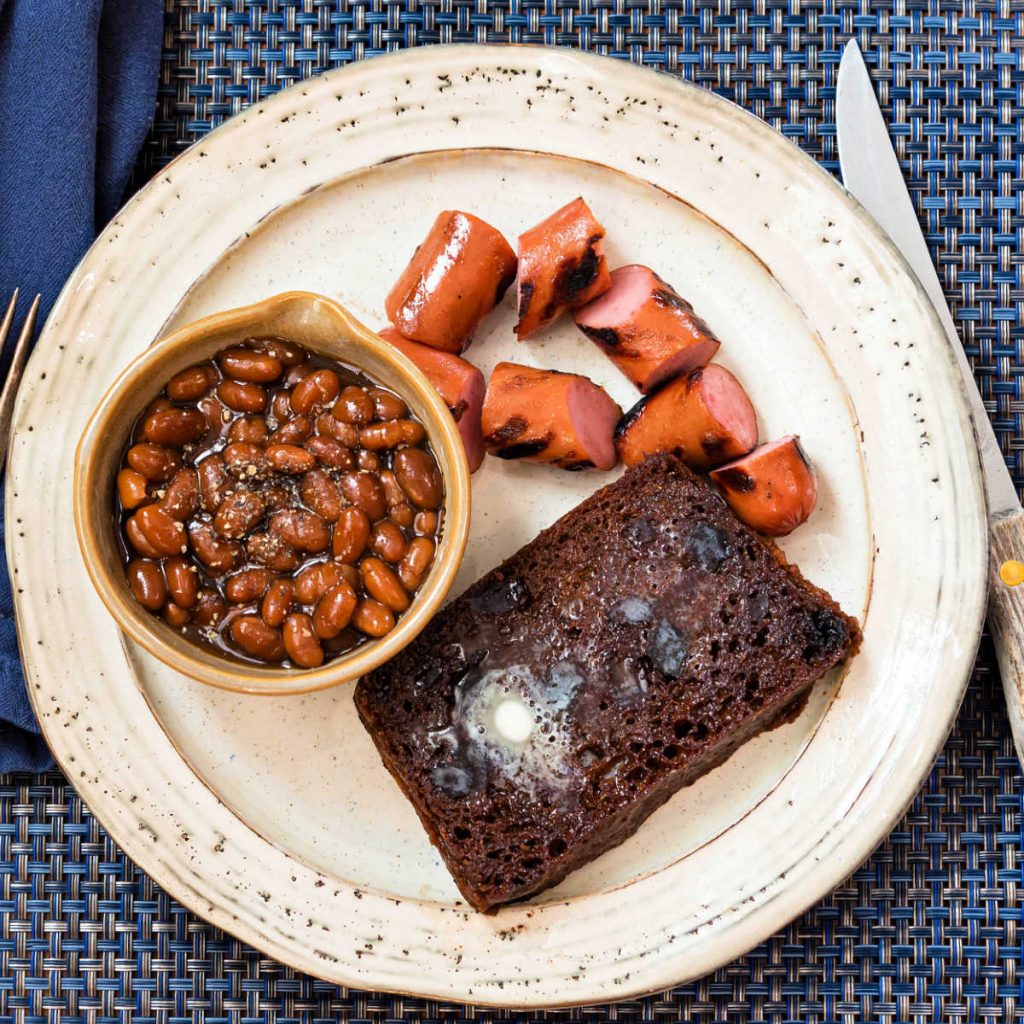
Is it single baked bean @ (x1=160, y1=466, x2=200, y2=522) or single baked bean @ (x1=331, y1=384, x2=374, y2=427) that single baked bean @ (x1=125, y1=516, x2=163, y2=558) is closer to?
single baked bean @ (x1=160, y1=466, x2=200, y2=522)

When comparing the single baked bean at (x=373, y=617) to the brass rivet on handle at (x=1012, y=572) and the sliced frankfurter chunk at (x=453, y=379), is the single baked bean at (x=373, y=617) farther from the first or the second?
the brass rivet on handle at (x=1012, y=572)

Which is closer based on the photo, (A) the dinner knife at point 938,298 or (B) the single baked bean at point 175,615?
(B) the single baked bean at point 175,615

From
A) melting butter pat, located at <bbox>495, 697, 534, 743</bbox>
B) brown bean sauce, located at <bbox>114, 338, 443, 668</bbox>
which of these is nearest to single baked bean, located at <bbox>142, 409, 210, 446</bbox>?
brown bean sauce, located at <bbox>114, 338, 443, 668</bbox>

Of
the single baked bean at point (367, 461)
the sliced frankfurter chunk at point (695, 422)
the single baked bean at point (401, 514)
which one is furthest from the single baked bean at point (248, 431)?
the sliced frankfurter chunk at point (695, 422)

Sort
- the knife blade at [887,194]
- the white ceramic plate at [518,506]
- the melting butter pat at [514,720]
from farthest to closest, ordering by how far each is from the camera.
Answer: the knife blade at [887,194] → the white ceramic plate at [518,506] → the melting butter pat at [514,720]

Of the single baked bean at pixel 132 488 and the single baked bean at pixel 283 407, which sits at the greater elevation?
the single baked bean at pixel 283 407

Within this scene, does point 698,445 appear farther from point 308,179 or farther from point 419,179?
point 308,179
